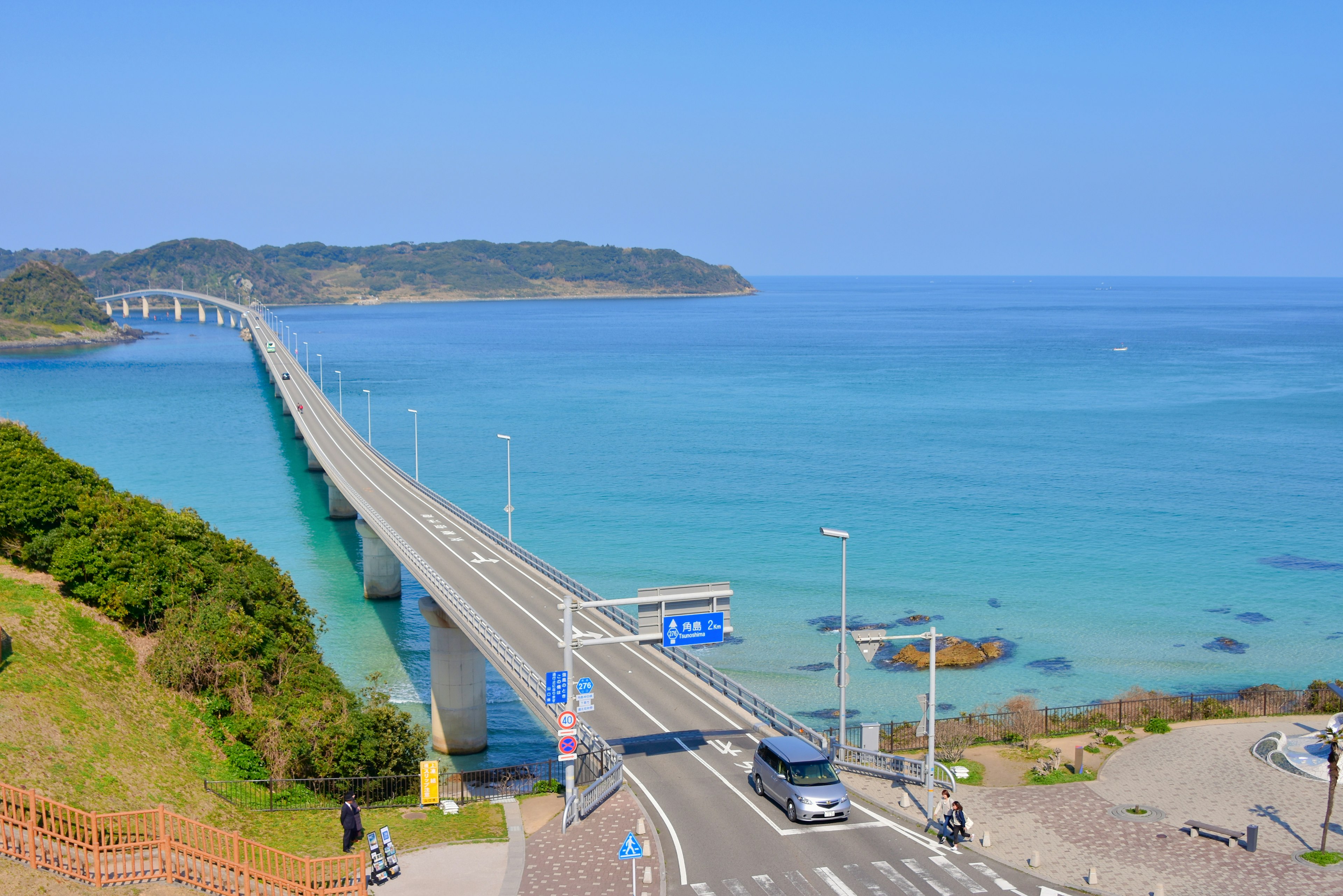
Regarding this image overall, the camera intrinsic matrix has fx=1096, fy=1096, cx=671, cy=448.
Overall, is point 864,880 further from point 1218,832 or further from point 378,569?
point 378,569

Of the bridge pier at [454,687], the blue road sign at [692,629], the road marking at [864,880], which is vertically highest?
the blue road sign at [692,629]

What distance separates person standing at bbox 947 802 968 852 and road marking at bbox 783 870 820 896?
163 inches

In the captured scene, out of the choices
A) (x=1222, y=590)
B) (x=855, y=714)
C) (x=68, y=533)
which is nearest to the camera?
(x=68, y=533)

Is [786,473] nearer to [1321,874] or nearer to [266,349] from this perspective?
[1321,874]

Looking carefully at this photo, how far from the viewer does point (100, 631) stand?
3559 cm

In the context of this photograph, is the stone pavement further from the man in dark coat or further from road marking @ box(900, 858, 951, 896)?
the man in dark coat

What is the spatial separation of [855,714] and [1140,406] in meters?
104

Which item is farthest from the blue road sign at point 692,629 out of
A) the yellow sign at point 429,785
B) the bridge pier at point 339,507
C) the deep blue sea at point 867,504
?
the bridge pier at point 339,507

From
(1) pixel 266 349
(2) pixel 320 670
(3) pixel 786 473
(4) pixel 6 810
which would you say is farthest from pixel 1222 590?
(1) pixel 266 349

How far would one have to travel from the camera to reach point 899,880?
22.8 meters

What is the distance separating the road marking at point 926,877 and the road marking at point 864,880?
3.49ft

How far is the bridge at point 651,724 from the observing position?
23.5 metres

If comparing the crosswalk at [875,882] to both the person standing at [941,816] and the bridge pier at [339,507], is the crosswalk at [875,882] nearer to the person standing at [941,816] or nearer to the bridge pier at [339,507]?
the person standing at [941,816]

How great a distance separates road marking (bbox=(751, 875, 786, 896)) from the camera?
22033 mm
